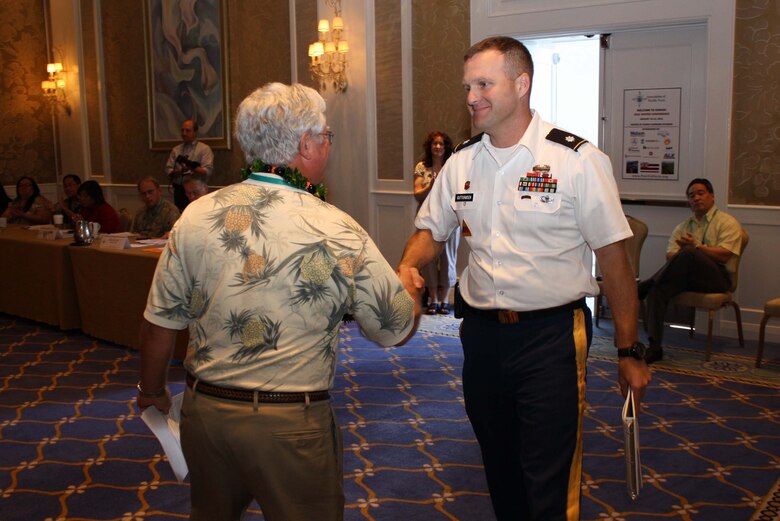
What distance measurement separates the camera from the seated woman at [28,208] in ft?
27.6

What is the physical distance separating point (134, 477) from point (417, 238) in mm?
1957

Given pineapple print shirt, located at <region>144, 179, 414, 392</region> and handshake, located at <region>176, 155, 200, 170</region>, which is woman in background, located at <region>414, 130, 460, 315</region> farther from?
pineapple print shirt, located at <region>144, 179, 414, 392</region>

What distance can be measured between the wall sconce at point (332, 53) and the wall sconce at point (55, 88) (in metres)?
5.26

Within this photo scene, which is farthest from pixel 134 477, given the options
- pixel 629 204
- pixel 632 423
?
pixel 629 204

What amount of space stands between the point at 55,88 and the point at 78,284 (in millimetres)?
6336

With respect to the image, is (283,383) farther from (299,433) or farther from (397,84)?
(397,84)

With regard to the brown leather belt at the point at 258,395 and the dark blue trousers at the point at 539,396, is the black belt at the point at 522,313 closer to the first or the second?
the dark blue trousers at the point at 539,396

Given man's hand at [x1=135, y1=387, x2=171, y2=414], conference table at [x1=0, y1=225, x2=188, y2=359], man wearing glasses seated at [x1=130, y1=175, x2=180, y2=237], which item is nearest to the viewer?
man's hand at [x1=135, y1=387, x2=171, y2=414]

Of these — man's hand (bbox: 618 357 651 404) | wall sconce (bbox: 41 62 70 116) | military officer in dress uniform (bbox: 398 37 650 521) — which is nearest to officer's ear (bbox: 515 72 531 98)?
military officer in dress uniform (bbox: 398 37 650 521)

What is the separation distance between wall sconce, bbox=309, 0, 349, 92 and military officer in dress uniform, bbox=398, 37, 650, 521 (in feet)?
19.1

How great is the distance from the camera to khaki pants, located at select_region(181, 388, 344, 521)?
1.73 meters

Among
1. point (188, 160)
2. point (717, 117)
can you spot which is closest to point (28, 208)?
point (188, 160)

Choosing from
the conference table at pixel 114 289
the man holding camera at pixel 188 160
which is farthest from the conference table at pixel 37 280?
the man holding camera at pixel 188 160

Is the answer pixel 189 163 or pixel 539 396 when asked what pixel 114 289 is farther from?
pixel 539 396
